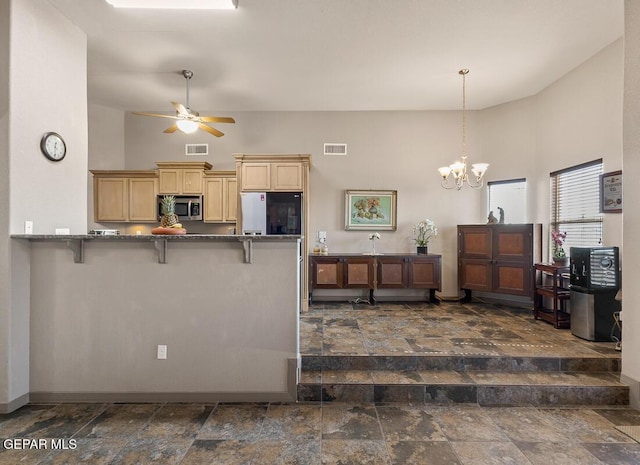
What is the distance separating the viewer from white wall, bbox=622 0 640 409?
8.18 ft

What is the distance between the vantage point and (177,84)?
14.4 feet

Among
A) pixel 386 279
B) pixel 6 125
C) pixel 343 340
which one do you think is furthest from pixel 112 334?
pixel 386 279

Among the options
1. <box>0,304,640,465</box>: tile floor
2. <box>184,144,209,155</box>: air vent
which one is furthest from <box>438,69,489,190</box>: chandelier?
<box>184,144,209,155</box>: air vent

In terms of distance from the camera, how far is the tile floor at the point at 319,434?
1949 millimetres

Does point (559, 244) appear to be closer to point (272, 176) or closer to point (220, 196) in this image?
point (272, 176)

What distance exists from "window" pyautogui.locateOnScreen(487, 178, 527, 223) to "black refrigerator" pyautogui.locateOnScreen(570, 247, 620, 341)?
179 cm

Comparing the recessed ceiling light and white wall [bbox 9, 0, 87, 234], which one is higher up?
the recessed ceiling light

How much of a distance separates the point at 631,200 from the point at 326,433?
3.21 meters

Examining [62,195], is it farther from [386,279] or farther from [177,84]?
[386,279]

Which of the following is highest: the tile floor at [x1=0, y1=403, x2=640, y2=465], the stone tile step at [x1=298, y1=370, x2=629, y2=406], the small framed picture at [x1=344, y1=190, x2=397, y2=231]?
the small framed picture at [x1=344, y1=190, x2=397, y2=231]

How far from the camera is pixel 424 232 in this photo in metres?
5.32

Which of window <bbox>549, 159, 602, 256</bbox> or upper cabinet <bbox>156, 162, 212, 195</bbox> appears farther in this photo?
upper cabinet <bbox>156, 162, 212, 195</bbox>

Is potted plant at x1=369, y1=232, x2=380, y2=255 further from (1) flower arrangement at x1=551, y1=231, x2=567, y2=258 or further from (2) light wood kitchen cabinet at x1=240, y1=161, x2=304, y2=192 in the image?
(1) flower arrangement at x1=551, y1=231, x2=567, y2=258

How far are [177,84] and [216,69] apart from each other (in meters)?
0.85
